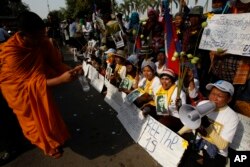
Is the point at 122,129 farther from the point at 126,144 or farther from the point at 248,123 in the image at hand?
the point at 248,123

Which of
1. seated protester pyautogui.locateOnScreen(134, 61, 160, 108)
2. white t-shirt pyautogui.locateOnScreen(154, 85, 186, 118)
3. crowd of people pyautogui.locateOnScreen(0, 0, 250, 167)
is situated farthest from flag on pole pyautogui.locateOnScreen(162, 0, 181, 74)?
white t-shirt pyautogui.locateOnScreen(154, 85, 186, 118)

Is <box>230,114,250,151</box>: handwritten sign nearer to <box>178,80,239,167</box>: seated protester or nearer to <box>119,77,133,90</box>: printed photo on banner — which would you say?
<box>178,80,239,167</box>: seated protester

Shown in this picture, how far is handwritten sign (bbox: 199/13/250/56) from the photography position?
3.31m

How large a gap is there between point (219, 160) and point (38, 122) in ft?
7.70

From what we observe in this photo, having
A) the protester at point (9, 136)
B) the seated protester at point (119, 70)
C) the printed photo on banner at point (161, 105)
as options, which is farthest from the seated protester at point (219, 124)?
the seated protester at point (119, 70)

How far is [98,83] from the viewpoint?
20.7ft

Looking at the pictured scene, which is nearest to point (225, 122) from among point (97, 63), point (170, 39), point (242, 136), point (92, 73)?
point (242, 136)

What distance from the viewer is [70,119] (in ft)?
15.1

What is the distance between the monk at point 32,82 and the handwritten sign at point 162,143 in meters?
1.12

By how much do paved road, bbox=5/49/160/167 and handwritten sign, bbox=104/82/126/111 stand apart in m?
0.12

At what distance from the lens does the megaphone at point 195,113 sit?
246 centimetres

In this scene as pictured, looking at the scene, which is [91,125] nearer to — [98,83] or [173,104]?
[173,104]

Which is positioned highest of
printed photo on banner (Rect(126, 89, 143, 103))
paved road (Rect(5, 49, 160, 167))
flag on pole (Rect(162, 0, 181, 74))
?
flag on pole (Rect(162, 0, 181, 74))

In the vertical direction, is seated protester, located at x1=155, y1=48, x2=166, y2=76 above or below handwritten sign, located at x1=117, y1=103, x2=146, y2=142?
above
